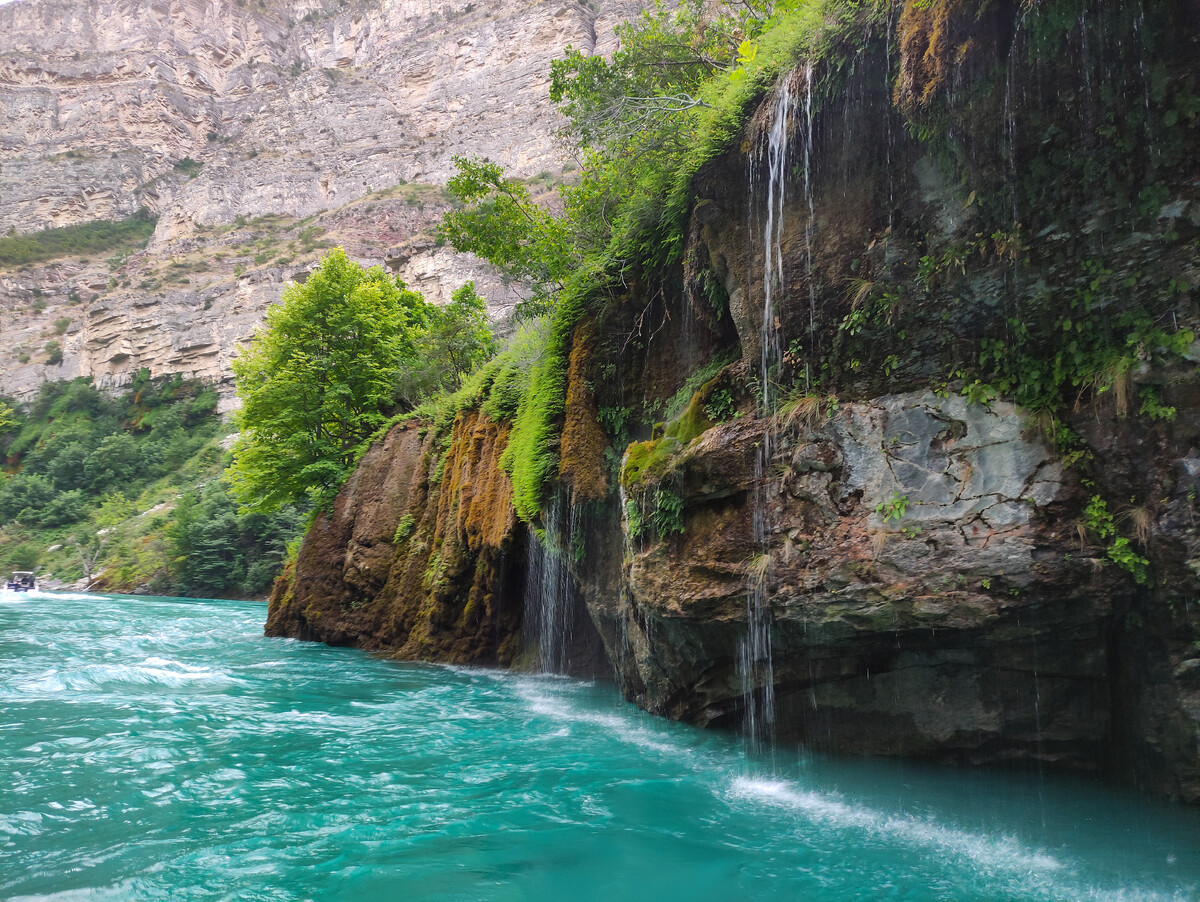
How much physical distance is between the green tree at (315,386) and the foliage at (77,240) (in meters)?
74.1

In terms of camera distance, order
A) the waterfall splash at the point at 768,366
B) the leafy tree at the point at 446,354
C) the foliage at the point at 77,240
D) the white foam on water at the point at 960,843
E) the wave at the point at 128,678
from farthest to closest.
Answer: the foliage at the point at 77,240, the leafy tree at the point at 446,354, the wave at the point at 128,678, the waterfall splash at the point at 768,366, the white foam on water at the point at 960,843

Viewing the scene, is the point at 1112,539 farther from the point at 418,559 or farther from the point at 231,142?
the point at 231,142

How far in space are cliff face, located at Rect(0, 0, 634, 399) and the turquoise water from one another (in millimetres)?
49559

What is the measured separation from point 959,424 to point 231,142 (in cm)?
10034

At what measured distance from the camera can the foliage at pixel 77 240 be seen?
75.1 m

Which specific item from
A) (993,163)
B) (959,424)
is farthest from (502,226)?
(959,424)

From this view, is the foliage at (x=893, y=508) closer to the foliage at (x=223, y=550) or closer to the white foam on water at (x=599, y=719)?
the white foam on water at (x=599, y=719)

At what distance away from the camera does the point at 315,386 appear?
65.3 ft

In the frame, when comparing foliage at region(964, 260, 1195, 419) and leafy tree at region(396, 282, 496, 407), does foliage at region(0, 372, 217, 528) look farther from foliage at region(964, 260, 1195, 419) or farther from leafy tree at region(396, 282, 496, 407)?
foliage at region(964, 260, 1195, 419)

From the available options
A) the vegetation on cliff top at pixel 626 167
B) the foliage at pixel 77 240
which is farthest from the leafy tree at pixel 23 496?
the vegetation on cliff top at pixel 626 167

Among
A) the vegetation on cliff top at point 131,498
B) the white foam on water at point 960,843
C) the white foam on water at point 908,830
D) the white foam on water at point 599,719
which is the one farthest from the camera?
the vegetation on cliff top at point 131,498

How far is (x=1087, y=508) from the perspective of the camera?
195 inches

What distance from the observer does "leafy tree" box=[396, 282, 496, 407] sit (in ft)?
68.7

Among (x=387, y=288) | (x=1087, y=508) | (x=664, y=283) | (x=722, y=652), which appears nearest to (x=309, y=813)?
(x=722, y=652)
